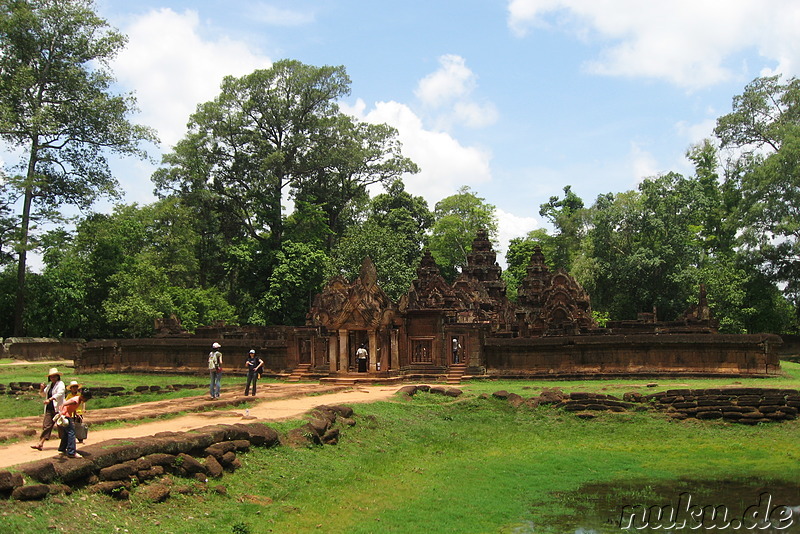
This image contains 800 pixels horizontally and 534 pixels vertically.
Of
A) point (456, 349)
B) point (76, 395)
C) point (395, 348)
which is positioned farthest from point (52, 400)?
point (456, 349)

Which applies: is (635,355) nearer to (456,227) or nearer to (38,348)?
(38,348)

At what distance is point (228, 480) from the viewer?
11.8 m

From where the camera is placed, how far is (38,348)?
39062mm

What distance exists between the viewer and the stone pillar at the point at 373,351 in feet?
88.8

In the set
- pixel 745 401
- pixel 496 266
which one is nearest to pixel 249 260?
pixel 496 266

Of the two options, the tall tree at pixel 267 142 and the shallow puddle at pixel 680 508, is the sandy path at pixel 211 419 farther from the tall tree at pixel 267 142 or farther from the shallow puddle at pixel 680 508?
the tall tree at pixel 267 142

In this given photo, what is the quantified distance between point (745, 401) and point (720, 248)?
125ft

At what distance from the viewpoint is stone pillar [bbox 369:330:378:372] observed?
2708 centimetres

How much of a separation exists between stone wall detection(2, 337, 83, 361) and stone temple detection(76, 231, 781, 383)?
612cm

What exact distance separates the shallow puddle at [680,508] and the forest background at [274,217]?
30562 mm

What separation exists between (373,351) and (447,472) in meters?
13.3

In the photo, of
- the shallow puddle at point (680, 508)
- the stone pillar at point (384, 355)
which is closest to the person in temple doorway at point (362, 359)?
the stone pillar at point (384, 355)

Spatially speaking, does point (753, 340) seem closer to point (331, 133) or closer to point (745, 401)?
point (745, 401)

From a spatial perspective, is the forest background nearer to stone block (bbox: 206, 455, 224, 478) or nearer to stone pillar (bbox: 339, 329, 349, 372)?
stone pillar (bbox: 339, 329, 349, 372)
